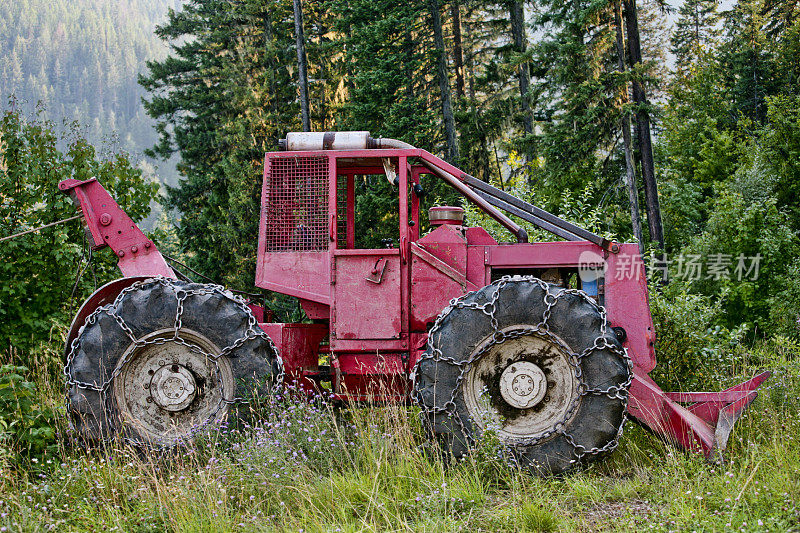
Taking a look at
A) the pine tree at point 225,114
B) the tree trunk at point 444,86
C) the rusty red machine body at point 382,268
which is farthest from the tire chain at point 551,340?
the pine tree at point 225,114

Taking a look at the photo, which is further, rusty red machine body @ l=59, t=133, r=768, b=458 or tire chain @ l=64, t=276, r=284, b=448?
rusty red machine body @ l=59, t=133, r=768, b=458

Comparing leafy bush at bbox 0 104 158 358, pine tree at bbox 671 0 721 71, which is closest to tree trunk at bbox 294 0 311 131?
leafy bush at bbox 0 104 158 358

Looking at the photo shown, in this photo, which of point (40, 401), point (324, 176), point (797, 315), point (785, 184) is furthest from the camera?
point (785, 184)

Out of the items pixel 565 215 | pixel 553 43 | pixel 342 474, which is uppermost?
pixel 553 43

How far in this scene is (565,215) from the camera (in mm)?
10219

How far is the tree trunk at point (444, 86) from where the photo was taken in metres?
22.8

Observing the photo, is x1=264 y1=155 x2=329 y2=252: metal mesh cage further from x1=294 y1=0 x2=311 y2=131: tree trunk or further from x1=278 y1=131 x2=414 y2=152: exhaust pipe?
x1=294 y1=0 x2=311 y2=131: tree trunk

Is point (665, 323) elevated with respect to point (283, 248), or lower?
lower

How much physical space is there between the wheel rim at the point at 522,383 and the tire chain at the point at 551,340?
1 cm

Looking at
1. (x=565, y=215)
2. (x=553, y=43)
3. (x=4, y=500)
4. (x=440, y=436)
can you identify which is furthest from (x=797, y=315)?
(x=4, y=500)

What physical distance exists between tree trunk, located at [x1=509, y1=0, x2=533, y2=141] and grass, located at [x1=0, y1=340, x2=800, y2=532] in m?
20.2

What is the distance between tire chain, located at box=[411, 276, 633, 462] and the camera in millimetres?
5031

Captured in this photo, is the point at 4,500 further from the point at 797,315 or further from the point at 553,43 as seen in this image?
the point at 553,43

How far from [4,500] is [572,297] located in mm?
4174
